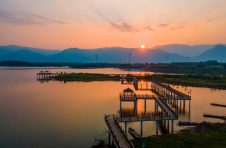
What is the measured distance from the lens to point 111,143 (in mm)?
37406

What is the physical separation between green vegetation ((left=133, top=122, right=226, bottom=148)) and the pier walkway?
2.17 meters

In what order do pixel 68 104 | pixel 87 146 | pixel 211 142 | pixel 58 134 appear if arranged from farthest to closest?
pixel 68 104 → pixel 58 134 → pixel 87 146 → pixel 211 142

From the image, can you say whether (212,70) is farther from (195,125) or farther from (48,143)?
(48,143)

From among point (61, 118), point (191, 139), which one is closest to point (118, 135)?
point (191, 139)

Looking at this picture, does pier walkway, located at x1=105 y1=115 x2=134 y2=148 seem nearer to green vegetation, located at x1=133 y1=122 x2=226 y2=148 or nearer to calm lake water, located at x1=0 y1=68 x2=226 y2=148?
green vegetation, located at x1=133 y1=122 x2=226 y2=148

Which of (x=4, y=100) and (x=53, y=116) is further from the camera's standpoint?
(x=4, y=100)

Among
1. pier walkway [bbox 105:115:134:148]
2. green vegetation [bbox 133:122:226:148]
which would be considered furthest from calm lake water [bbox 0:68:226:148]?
green vegetation [bbox 133:122:226:148]

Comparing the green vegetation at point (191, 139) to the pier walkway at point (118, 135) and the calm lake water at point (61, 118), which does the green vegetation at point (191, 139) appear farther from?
the calm lake water at point (61, 118)

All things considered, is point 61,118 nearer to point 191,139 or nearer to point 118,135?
point 118,135

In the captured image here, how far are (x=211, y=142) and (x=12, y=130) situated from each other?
3401 centimetres

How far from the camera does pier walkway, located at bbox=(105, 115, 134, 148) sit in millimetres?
30812

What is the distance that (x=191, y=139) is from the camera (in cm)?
3553

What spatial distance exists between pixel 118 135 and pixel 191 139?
1112cm

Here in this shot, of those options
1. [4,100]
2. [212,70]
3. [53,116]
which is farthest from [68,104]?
[212,70]
